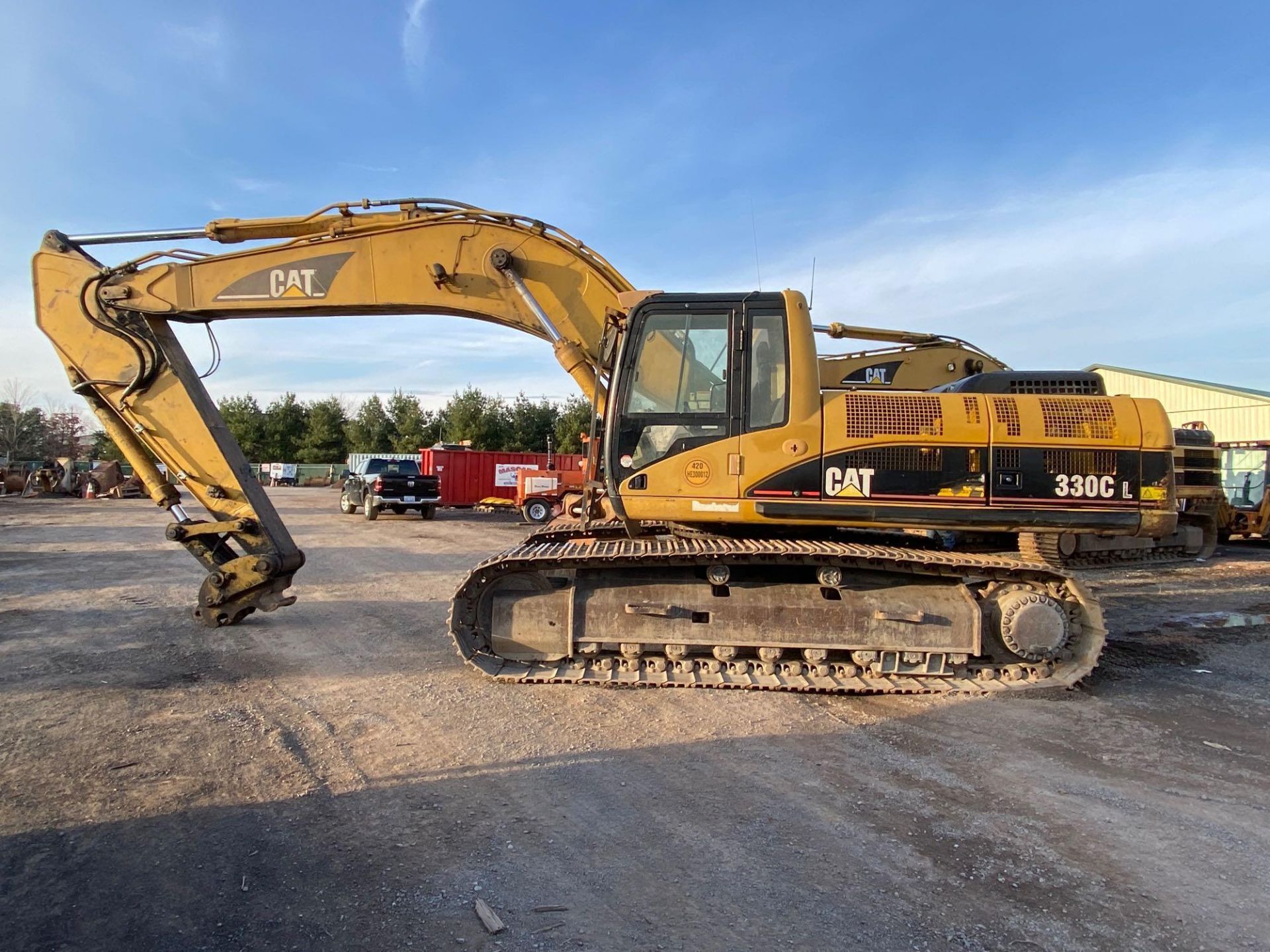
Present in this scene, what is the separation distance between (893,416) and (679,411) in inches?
61.2

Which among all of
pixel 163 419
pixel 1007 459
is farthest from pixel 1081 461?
pixel 163 419

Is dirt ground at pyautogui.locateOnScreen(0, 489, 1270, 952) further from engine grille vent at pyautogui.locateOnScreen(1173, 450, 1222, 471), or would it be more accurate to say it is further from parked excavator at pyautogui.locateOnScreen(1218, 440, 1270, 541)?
parked excavator at pyautogui.locateOnScreen(1218, 440, 1270, 541)

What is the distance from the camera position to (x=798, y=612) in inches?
225

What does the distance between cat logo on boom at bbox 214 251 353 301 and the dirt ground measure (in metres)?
3.11

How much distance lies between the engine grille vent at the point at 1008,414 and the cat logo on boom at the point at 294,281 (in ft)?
17.7

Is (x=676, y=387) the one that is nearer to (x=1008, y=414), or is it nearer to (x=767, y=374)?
(x=767, y=374)

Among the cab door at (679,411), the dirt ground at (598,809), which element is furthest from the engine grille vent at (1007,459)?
the cab door at (679,411)

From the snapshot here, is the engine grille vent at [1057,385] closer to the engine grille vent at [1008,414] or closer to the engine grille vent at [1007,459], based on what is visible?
the engine grille vent at [1008,414]

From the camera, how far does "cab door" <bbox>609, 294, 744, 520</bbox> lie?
563 cm

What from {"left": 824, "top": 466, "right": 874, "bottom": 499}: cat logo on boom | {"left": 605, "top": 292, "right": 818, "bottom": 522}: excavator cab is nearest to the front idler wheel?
{"left": 824, "top": 466, "right": 874, "bottom": 499}: cat logo on boom

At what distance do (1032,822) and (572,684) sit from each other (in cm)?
314

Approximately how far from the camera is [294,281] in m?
6.68

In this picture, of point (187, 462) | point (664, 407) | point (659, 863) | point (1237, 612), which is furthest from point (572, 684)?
point (1237, 612)

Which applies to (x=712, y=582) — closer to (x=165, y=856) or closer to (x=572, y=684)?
(x=572, y=684)
